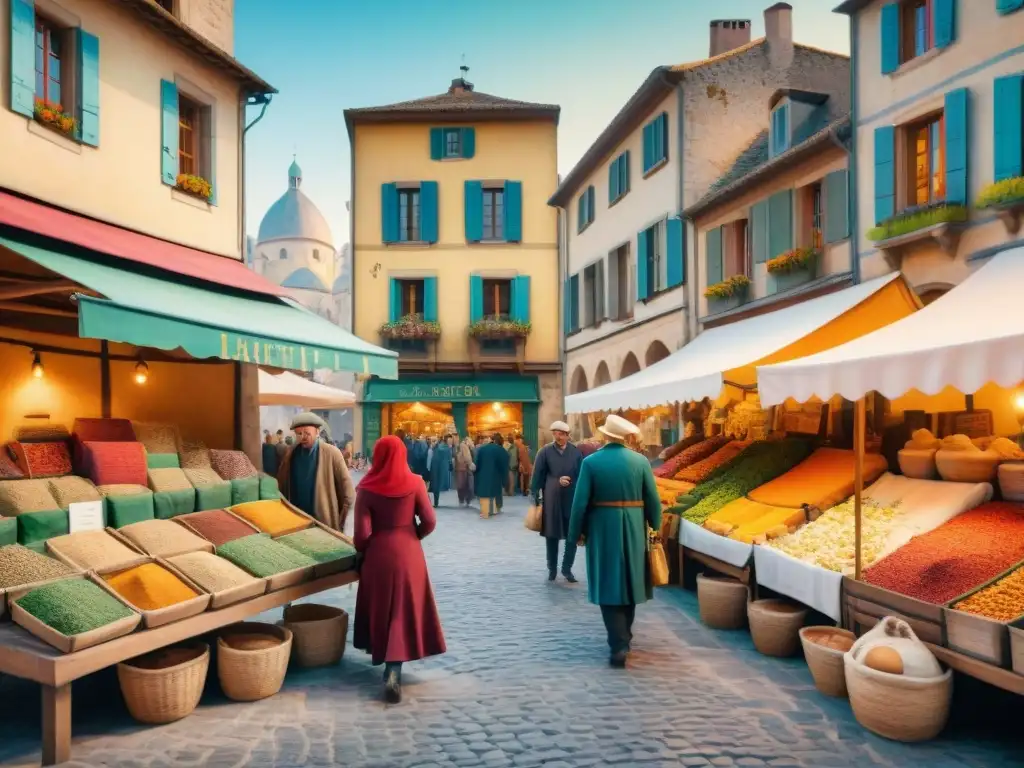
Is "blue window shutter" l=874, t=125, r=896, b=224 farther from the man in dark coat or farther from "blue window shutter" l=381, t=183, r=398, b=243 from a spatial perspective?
"blue window shutter" l=381, t=183, r=398, b=243

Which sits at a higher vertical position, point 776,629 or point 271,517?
point 271,517

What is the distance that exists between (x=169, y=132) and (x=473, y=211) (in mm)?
17071

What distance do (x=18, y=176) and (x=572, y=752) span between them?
6.89 metres

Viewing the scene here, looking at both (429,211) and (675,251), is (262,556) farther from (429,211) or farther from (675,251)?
(429,211)

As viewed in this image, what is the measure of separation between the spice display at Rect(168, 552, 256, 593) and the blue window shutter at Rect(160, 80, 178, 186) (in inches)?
213

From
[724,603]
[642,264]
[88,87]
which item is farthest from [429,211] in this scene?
[724,603]

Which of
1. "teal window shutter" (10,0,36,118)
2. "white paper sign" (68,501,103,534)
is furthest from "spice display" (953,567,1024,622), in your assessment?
"teal window shutter" (10,0,36,118)

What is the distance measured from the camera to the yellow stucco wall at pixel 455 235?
26.3m

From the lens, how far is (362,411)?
2711cm

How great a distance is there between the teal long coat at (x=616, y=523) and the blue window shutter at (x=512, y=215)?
20.6m

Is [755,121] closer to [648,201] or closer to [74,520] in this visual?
[648,201]

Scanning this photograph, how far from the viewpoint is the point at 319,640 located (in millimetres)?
6078

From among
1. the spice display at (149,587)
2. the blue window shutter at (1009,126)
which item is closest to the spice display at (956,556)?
the blue window shutter at (1009,126)

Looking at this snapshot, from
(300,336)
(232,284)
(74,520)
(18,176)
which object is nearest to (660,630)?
A: (300,336)
